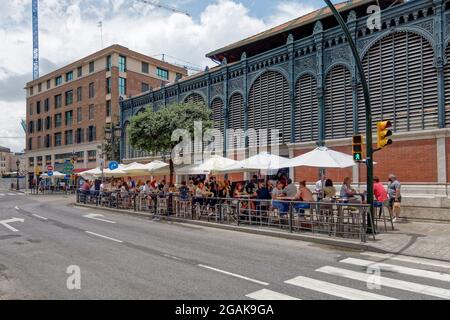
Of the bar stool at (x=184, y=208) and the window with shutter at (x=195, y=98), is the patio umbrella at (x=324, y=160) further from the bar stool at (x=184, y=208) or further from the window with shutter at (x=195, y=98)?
the window with shutter at (x=195, y=98)

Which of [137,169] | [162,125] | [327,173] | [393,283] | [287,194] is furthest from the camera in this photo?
[137,169]

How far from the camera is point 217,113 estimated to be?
25.0 meters

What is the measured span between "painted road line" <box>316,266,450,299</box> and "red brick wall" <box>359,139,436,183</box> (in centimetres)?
962

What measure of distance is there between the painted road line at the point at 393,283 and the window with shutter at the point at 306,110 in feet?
42.0

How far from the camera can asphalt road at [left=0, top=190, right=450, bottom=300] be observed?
225 inches

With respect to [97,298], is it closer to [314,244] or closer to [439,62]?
[314,244]

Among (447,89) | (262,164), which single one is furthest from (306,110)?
(447,89)

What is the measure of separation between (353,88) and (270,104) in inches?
212

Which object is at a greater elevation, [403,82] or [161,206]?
[403,82]

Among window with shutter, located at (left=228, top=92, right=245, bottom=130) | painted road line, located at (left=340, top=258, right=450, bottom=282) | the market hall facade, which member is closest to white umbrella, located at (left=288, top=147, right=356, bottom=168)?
painted road line, located at (left=340, top=258, right=450, bottom=282)

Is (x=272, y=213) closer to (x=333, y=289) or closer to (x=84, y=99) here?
(x=333, y=289)

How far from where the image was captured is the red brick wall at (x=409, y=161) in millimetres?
14688
